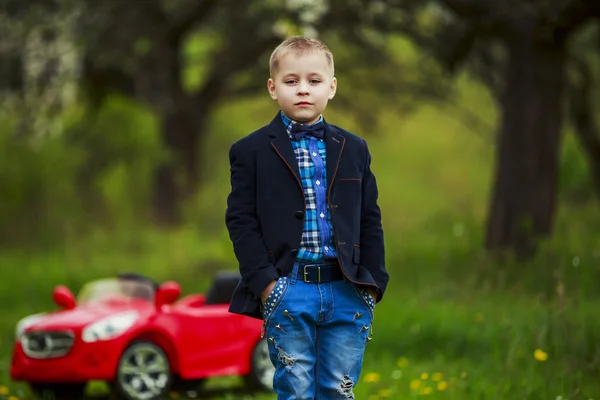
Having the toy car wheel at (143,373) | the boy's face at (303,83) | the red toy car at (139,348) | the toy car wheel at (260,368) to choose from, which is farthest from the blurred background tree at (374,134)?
the boy's face at (303,83)

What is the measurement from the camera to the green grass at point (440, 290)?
23.5ft

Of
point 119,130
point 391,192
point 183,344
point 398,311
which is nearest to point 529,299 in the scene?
point 398,311

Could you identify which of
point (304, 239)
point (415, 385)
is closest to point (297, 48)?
point (304, 239)

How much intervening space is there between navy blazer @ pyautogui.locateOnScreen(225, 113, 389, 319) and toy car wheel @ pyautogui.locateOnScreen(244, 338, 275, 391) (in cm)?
420

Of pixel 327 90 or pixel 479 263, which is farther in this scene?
pixel 479 263

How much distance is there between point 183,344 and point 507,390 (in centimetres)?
273

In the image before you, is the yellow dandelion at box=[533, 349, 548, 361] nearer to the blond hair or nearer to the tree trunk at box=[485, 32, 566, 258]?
the blond hair

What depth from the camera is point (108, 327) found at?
325 inches

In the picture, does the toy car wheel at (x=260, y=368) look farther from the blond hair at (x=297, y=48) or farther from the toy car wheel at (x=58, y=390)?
the blond hair at (x=297, y=48)

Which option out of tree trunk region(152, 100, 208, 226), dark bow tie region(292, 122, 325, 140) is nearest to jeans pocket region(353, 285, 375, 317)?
dark bow tie region(292, 122, 325, 140)

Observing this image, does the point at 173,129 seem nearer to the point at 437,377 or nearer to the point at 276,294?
the point at 437,377

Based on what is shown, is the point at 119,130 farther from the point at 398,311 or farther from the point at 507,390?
the point at 507,390

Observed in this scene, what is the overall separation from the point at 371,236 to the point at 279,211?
43cm

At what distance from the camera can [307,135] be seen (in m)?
4.73
